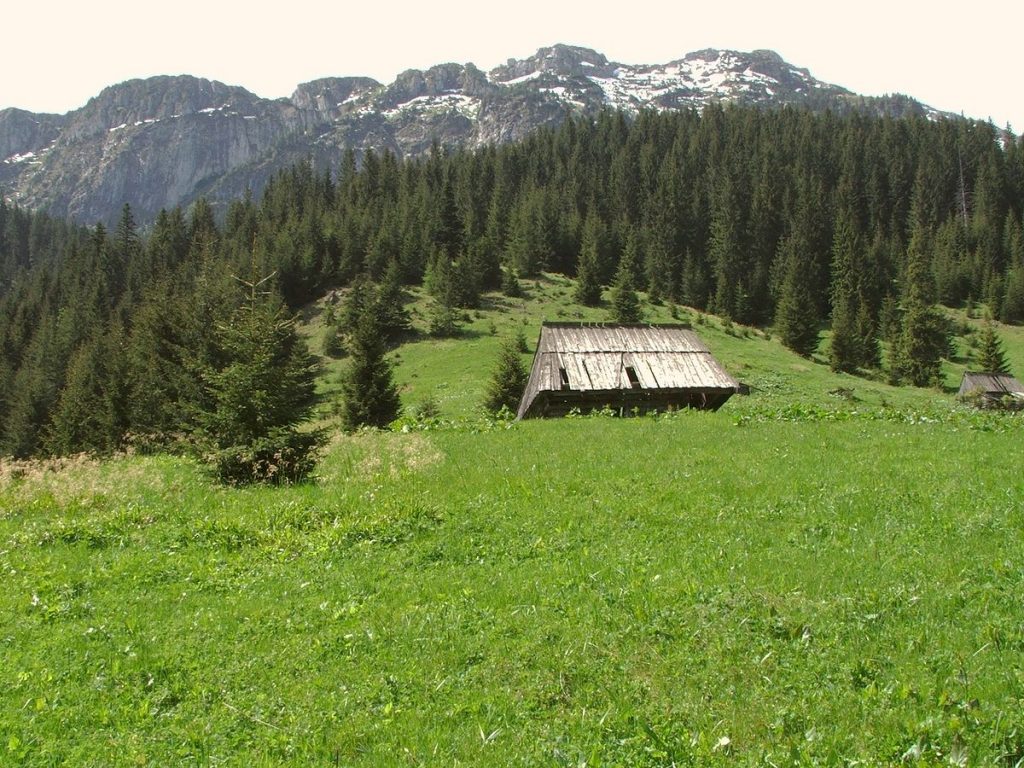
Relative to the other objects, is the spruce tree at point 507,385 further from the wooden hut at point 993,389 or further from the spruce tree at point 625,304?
the spruce tree at point 625,304

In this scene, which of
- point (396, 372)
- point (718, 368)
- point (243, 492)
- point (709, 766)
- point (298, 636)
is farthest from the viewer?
point (396, 372)

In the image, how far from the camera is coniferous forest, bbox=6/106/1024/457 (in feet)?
260

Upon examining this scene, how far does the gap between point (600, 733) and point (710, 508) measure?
23.8 feet

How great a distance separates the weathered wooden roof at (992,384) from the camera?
183 ft

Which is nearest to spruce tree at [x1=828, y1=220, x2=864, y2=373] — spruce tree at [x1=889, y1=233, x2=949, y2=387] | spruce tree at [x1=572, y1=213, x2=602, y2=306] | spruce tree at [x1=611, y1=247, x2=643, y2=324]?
spruce tree at [x1=889, y1=233, x2=949, y2=387]

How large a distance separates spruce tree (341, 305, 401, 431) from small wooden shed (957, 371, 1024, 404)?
142 feet

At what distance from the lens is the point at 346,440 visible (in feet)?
74.1

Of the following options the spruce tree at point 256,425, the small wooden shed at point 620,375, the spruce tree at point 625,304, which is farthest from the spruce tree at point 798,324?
the spruce tree at point 256,425

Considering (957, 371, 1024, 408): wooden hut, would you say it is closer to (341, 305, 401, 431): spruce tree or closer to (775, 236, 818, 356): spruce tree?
(775, 236, 818, 356): spruce tree

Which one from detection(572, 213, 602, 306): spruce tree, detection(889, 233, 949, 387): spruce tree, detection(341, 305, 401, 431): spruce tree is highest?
detection(572, 213, 602, 306): spruce tree

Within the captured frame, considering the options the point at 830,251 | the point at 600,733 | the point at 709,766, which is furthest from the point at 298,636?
the point at 830,251

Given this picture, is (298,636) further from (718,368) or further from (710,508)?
(718,368)

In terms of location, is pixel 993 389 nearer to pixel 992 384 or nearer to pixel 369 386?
pixel 992 384

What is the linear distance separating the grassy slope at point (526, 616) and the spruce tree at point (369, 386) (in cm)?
2345
